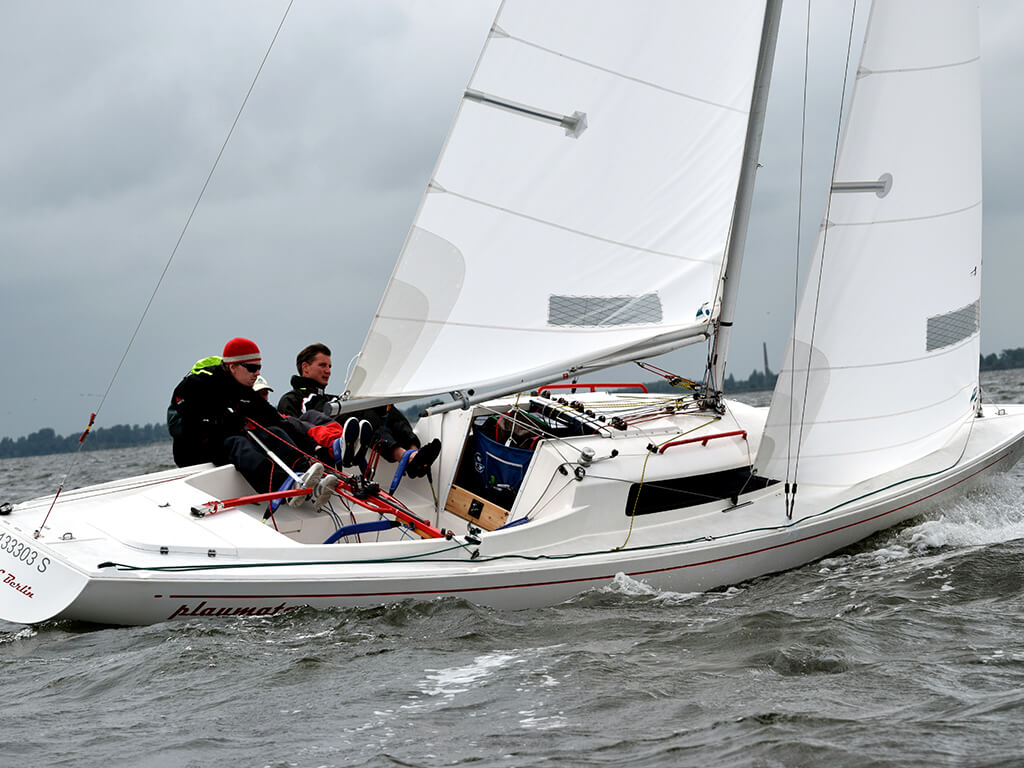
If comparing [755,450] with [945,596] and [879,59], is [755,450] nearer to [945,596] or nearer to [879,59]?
[945,596]

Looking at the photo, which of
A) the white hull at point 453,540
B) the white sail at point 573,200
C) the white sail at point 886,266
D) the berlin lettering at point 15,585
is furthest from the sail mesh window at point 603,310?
the berlin lettering at point 15,585

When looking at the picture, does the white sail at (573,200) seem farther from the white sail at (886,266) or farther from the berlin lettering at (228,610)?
the berlin lettering at (228,610)

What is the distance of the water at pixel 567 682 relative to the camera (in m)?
3.26

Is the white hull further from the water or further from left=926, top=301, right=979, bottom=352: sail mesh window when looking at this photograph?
left=926, top=301, right=979, bottom=352: sail mesh window

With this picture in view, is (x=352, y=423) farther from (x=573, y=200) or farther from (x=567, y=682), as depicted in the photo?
(x=567, y=682)

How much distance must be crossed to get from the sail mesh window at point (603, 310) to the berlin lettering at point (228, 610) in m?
2.40

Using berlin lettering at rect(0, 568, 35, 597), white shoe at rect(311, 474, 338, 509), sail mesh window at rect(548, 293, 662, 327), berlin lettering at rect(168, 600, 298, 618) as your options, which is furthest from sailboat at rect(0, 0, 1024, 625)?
berlin lettering at rect(168, 600, 298, 618)

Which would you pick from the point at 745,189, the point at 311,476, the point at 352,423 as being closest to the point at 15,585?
the point at 311,476

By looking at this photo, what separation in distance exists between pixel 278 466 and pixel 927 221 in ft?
13.9

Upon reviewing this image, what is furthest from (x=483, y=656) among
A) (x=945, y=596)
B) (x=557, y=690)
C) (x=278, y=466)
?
(x=945, y=596)

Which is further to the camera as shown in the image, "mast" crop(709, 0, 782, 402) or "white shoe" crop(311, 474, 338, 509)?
"mast" crop(709, 0, 782, 402)

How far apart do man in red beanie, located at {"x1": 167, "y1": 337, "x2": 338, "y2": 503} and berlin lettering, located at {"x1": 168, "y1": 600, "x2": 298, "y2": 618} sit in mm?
1277

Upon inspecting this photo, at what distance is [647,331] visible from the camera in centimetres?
627

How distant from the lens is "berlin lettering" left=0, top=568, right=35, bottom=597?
15.5 feet
